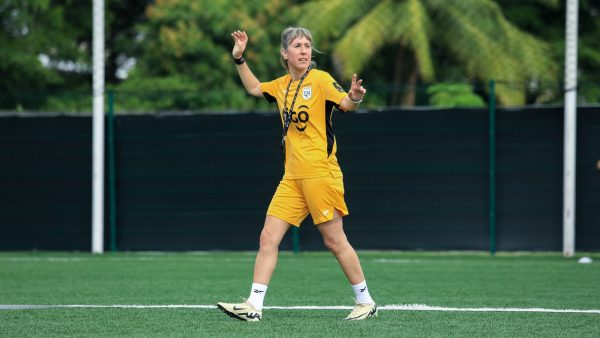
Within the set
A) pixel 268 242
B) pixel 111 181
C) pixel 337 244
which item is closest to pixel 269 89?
pixel 268 242

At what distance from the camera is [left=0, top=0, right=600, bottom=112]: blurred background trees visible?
29406mm

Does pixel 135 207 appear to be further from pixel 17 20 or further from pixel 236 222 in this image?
pixel 17 20

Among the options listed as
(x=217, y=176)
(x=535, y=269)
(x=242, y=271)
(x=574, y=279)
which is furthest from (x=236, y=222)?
(x=574, y=279)

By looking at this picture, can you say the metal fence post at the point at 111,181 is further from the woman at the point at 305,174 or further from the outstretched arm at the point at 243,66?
the woman at the point at 305,174

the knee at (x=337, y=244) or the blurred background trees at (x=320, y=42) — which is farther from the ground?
the blurred background trees at (x=320, y=42)

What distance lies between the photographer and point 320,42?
31.5 m

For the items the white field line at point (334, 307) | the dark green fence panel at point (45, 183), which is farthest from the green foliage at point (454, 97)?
the white field line at point (334, 307)

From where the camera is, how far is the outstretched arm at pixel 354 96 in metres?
6.82

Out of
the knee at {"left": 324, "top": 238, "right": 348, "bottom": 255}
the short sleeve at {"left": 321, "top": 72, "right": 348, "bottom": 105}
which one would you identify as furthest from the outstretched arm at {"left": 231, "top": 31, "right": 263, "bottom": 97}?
the knee at {"left": 324, "top": 238, "right": 348, "bottom": 255}

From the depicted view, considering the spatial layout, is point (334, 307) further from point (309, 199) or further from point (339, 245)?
point (309, 199)

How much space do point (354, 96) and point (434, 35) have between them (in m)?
25.4

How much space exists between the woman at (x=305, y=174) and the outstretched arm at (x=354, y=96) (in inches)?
2.8

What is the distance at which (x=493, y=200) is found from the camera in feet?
46.6

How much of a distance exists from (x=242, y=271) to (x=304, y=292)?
245cm
